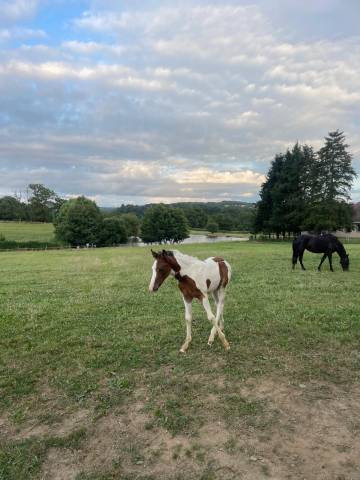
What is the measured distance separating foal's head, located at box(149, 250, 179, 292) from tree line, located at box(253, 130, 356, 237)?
146 feet

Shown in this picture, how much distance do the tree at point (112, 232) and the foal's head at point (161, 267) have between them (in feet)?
240

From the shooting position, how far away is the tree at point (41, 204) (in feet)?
408

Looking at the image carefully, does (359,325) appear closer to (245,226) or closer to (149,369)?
(149,369)

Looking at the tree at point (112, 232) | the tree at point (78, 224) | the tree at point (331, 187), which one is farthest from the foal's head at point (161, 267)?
the tree at point (112, 232)

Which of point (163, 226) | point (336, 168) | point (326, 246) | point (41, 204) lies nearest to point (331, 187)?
point (336, 168)

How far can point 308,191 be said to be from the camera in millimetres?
51062

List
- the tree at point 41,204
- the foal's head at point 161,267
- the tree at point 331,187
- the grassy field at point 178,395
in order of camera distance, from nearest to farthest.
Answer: the grassy field at point 178,395 → the foal's head at point 161,267 → the tree at point 331,187 → the tree at point 41,204

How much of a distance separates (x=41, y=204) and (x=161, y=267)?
131696mm

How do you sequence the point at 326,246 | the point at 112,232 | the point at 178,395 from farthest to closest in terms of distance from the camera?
the point at 112,232 → the point at 326,246 → the point at 178,395

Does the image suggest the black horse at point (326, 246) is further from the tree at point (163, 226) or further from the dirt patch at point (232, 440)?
the tree at point (163, 226)

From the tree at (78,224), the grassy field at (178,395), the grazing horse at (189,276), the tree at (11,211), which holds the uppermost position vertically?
the tree at (11,211)

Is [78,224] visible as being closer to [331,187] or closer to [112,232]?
[112,232]

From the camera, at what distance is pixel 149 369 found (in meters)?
5.77

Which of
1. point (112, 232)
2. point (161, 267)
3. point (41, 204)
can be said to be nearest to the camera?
point (161, 267)
